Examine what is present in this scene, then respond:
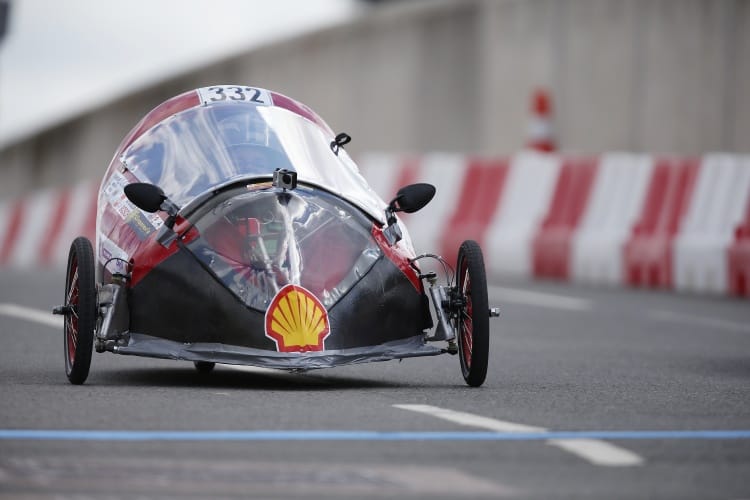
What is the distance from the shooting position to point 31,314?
14102 millimetres

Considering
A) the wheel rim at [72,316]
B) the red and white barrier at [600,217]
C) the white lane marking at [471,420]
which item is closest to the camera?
the white lane marking at [471,420]

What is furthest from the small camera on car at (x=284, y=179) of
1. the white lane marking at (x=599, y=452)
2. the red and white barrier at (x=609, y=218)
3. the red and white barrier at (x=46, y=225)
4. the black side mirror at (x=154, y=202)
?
the red and white barrier at (x=46, y=225)

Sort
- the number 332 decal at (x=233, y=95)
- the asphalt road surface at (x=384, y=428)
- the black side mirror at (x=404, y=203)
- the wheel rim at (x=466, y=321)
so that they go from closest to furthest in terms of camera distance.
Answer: the asphalt road surface at (x=384, y=428) < the wheel rim at (x=466, y=321) < the black side mirror at (x=404, y=203) < the number 332 decal at (x=233, y=95)

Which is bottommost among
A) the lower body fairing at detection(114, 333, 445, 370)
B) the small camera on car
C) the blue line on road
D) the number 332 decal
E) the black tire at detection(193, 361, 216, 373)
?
the black tire at detection(193, 361, 216, 373)

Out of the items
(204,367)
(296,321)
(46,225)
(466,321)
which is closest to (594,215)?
(204,367)

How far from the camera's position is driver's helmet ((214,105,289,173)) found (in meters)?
9.73

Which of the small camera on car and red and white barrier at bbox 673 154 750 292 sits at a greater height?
the small camera on car

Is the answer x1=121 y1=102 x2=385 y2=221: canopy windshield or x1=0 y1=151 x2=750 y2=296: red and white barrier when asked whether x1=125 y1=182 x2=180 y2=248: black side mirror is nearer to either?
x1=121 y1=102 x2=385 y2=221: canopy windshield

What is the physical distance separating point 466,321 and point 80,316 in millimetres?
1721

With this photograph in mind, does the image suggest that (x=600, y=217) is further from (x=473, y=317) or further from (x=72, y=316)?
(x=473, y=317)

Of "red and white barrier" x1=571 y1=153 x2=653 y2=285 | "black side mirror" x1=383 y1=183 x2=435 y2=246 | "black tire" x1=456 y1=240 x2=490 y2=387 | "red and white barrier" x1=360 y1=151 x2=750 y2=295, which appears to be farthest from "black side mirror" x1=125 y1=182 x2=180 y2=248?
"red and white barrier" x1=571 y1=153 x2=653 y2=285

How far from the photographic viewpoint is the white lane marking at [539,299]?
16.3 meters

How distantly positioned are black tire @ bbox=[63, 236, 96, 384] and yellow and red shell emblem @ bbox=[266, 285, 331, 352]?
76cm
